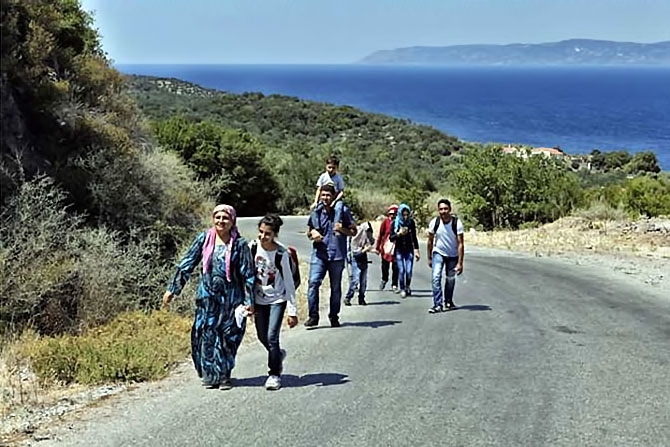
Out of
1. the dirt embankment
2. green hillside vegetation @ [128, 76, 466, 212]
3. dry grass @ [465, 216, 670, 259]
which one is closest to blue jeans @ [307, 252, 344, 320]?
the dirt embankment

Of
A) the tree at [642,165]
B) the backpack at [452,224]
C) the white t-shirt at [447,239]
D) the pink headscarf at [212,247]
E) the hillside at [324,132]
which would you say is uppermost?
the pink headscarf at [212,247]

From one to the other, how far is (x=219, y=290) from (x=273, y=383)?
3.56ft

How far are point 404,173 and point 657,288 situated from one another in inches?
1627

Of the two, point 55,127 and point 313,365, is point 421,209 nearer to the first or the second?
point 55,127

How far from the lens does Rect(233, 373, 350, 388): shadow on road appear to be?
8945 millimetres

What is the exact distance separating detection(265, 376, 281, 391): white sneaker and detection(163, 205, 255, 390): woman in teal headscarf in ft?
1.32

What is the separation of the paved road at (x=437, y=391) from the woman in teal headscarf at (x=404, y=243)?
72.0 inches

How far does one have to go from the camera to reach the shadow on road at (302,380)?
29.3ft

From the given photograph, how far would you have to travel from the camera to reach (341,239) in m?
12.1

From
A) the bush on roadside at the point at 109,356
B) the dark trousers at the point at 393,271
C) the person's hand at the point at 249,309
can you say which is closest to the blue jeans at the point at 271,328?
the person's hand at the point at 249,309

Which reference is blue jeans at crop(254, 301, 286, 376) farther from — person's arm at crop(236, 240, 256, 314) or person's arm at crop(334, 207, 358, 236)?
person's arm at crop(334, 207, 358, 236)

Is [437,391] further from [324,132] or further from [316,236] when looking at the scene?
[324,132]

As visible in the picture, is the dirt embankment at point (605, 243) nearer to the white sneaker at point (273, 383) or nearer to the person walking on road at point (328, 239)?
the person walking on road at point (328, 239)

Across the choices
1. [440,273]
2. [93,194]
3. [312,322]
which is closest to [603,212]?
A: [93,194]
